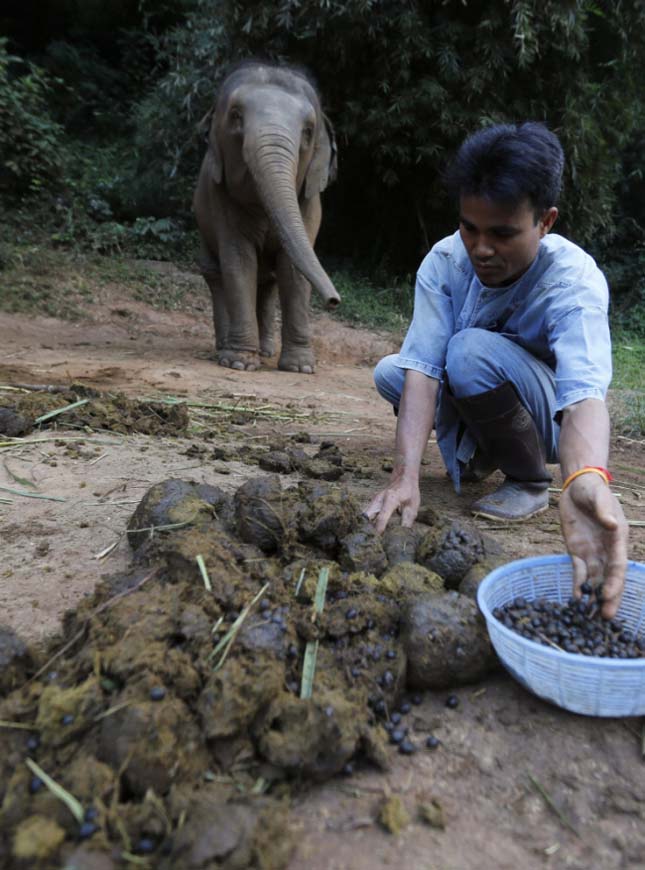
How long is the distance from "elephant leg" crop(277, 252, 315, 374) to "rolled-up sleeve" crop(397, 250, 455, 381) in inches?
160

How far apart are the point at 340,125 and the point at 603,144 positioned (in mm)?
3681

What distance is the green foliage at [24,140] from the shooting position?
10.7 meters

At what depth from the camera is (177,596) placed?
5.99ft

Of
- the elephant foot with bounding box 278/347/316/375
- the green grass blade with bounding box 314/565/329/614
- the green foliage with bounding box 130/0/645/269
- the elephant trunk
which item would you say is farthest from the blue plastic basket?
the green foliage with bounding box 130/0/645/269

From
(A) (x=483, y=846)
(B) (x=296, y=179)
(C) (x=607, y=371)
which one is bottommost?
(A) (x=483, y=846)

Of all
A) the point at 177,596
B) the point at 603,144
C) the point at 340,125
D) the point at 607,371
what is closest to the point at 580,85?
the point at 603,144

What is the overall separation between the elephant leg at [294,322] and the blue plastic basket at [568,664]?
5.16m

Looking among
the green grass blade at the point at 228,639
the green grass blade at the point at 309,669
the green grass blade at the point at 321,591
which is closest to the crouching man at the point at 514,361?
the green grass blade at the point at 321,591

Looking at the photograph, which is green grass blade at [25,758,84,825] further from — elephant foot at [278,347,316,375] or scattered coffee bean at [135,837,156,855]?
elephant foot at [278,347,316,375]

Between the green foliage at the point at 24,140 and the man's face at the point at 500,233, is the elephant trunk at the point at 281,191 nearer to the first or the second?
the man's face at the point at 500,233

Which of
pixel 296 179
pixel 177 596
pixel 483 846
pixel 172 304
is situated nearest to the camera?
pixel 483 846

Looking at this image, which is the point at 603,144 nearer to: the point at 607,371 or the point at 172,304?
the point at 172,304

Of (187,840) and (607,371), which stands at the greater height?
(607,371)

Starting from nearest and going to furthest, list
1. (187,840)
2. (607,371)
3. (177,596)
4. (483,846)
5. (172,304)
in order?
(187,840), (483,846), (177,596), (607,371), (172,304)
